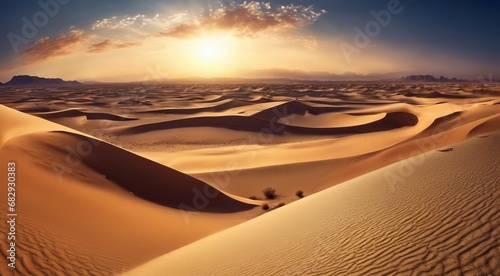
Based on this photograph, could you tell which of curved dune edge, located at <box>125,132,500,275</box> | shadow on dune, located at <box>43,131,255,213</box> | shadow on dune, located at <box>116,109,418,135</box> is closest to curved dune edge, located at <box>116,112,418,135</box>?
shadow on dune, located at <box>116,109,418,135</box>

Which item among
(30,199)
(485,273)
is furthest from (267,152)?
(485,273)

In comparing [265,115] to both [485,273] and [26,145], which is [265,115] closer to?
[26,145]

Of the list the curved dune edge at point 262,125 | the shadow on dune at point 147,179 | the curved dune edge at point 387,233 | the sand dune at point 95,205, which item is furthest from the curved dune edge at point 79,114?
the curved dune edge at point 387,233

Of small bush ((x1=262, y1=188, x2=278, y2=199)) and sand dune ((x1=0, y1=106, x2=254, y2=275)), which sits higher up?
sand dune ((x1=0, y1=106, x2=254, y2=275))

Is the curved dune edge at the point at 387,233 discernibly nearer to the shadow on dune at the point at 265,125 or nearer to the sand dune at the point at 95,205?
the sand dune at the point at 95,205

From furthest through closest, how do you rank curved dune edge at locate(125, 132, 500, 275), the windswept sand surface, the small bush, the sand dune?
the small bush → the sand dune → the windswept sand surface → curved dune edge at locate(125, 132, 500, 275)

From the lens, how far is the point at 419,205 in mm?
6250

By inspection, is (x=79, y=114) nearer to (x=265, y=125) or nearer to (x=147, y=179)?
(x=265, y=125)

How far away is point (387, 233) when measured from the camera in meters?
5.51

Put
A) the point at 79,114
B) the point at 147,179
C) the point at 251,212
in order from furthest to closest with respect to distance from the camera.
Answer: the point at 79,114, the point at 251,212, the point at 147,179

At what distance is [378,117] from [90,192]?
33220mm

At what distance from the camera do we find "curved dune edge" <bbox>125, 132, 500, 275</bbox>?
14.6ft

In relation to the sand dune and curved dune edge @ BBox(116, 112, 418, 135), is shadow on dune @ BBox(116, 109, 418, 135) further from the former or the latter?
the sand dune

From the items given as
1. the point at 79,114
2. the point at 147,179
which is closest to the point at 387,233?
the point at 147,179
